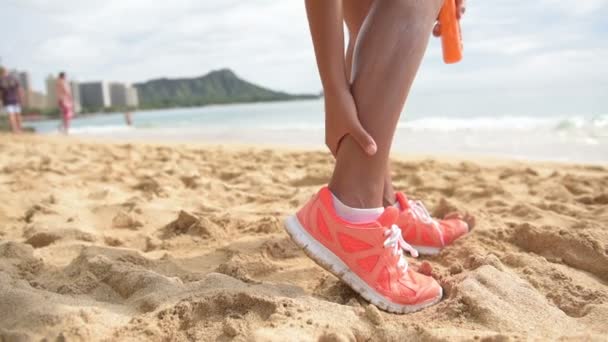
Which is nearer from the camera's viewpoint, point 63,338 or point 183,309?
point 63,338

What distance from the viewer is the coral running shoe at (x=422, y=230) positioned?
1631mm

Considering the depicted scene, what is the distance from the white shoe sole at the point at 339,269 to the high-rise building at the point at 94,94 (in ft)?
175

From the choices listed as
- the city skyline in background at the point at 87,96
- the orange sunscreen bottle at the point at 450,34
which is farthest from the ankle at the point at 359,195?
the city skyline in background at the point at 87,96

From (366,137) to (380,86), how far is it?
0.14 m

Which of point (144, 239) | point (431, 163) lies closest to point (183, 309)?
point (144, 239)

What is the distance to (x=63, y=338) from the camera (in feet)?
3.10

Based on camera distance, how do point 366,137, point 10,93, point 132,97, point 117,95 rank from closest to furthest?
point 366,137, point 10,93, point 117,95, point 132,97

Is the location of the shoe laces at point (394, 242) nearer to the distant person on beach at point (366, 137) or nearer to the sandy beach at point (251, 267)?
the distant person on beach at point (366, 137)

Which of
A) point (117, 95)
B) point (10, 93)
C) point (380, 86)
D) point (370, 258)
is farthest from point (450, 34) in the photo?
point (117, 95)

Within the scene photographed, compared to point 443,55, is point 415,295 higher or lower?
lower

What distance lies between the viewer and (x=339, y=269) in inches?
49.3

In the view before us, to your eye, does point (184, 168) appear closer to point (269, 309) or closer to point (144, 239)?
point (144, 239)

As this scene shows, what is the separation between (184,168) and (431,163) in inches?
70.0

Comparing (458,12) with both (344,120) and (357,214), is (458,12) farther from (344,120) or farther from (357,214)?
(357,214)
